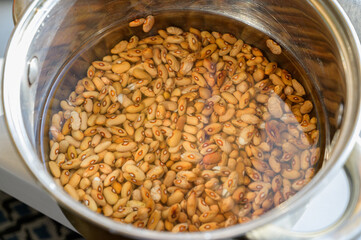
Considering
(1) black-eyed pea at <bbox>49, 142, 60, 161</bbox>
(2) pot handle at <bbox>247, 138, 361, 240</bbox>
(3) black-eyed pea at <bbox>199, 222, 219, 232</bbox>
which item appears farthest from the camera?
(1) black-eyed pea at <bbox>49, 142, 60, 161</bbox>

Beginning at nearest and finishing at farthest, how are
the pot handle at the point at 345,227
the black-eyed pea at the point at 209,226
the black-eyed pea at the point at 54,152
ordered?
the pot handle at the point at 345,227 < the black-eyed pea at the point at 209,226 < the black-eyed pea at the point at 54,152

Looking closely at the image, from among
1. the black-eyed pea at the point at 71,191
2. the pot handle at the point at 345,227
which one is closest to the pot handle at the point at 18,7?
the black-eyed pea at the point at 71,191

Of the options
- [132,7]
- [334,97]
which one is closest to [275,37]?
[334,97]

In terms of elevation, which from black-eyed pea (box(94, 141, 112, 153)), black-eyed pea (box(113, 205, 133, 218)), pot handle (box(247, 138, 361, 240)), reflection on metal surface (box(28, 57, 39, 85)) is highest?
pot handle (box(247, 138, 361, 240))

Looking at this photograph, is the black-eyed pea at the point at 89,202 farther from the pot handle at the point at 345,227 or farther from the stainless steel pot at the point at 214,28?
the pot handle at the point at 345,227

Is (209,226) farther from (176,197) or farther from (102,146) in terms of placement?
(102,146)

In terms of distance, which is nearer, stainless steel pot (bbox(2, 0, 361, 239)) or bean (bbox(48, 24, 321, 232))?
stainless steel pot (bbox(2, 0, 361, 239))

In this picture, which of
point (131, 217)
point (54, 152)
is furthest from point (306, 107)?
point (54, 152)

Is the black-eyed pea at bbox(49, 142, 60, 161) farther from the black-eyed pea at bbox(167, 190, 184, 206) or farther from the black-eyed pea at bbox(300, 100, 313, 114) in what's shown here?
the black-eyed pea at bbox(300, 100, 313, 114)

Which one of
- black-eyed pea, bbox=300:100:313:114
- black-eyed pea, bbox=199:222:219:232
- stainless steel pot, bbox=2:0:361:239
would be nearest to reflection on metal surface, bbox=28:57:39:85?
stainless steel pot, bbox=2:0:361:239
